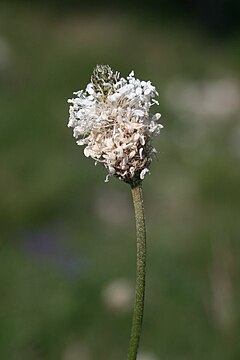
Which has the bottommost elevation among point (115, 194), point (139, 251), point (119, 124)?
point (139, 251)

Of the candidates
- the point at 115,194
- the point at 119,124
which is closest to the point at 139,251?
the point at 119,124

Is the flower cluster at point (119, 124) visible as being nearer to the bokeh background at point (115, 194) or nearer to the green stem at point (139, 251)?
the green stem at point (139, 251)

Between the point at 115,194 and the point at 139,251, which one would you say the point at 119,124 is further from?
the point at 115,194

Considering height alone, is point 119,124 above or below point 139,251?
above

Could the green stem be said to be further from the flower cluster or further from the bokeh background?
the bokeh background

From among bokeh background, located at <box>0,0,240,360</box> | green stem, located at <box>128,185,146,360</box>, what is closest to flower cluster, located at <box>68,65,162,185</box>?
green stem, located at <box>128,185,146,360</box>
